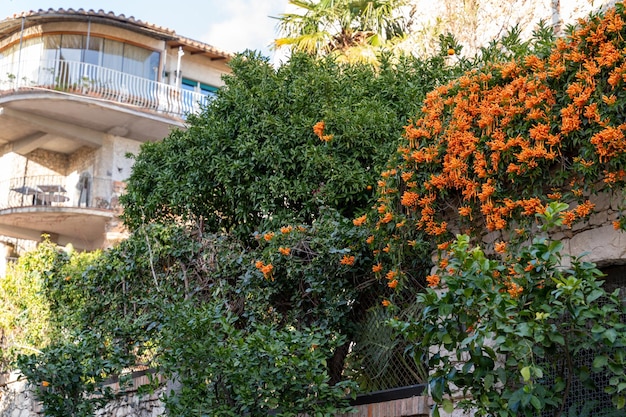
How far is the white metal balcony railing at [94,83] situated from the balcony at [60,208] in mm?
2168

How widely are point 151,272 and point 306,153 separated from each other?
2372 millimetres

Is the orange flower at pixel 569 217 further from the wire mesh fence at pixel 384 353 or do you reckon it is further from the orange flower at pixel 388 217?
the wire mesh fence at pixel 384 353

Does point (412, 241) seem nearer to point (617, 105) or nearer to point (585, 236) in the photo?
point (585, 236)

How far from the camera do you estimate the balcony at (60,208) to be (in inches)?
781

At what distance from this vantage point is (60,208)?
1978 cm

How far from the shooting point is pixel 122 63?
2134 cm

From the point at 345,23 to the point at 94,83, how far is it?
7034 mm

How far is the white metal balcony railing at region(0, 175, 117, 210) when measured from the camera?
2034 cm

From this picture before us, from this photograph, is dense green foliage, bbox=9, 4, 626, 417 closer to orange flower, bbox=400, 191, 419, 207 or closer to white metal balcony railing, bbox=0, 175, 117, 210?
orange flower, bbox=400, 191, 419, 207

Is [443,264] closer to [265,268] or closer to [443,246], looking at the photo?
[443,246]

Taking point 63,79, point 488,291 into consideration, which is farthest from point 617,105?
point 63,79

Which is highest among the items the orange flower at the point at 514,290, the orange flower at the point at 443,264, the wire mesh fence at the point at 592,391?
the orange flower at the point at 443,264

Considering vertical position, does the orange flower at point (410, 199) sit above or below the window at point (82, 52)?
below

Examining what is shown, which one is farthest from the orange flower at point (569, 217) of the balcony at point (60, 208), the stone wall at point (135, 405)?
the balcony at point (60, 208)
